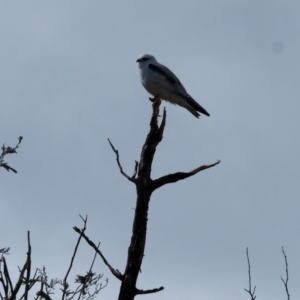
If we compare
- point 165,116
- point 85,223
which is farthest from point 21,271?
point 165,116

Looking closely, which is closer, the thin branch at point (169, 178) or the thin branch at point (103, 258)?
the thin branch at point (103, 258)

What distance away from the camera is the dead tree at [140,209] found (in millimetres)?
4934

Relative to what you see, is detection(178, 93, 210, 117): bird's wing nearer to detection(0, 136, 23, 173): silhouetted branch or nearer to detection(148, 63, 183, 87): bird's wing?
detection(148, 63, 183, 87): bird's wing

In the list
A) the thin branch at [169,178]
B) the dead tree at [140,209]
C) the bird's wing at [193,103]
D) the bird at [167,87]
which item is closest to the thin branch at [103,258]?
the dead tree at [140,209]

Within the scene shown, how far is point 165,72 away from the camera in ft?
39.8

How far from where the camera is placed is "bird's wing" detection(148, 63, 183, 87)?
39.4ft

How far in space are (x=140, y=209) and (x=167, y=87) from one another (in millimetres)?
6591

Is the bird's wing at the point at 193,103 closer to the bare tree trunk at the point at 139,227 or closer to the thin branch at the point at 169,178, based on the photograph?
the bare tree trunk at the point at 139,227

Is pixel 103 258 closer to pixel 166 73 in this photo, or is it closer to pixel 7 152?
Answer: pixel 7 152

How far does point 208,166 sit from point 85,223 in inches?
74.3

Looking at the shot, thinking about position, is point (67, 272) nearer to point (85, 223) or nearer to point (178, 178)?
point (85, 223)

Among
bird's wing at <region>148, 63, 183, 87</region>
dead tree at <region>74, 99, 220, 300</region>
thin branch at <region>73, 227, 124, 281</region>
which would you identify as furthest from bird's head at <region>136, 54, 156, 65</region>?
thin branch at <region>73, 227, 124, 281</region>

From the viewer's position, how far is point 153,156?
6.00 metres

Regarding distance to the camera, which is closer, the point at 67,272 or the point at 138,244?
the point at 67,272
